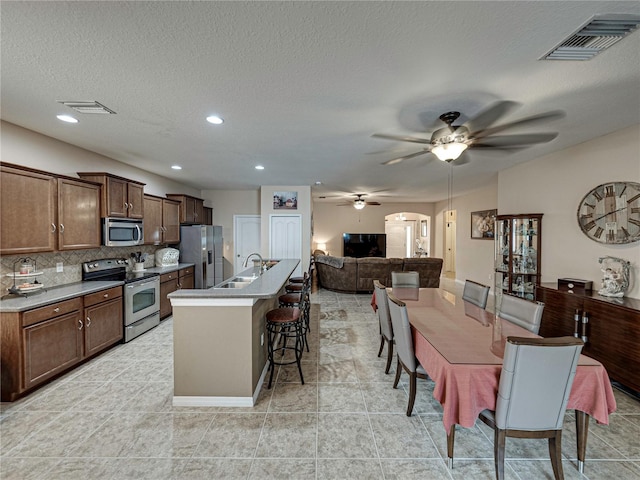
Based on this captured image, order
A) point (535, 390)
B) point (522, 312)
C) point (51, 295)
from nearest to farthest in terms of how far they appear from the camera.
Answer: point (535, 390) → point (522, 312) → point (51, 295)

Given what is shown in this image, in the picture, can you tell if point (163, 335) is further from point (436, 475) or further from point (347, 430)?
point (436, 475)

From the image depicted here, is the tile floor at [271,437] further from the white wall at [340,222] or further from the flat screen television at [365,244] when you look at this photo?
the white wall at [340,222]

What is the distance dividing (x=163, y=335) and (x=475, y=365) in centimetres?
422

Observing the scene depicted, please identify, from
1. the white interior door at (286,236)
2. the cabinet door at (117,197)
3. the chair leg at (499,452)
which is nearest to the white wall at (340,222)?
the white interior door at (286,236)

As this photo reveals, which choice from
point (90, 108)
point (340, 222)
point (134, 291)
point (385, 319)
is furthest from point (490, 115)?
point (340, 222)

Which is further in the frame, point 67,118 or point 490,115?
point 67,118

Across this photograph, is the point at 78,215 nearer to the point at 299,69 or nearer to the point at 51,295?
the point at 51,295

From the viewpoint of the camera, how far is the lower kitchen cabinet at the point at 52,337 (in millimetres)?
2469

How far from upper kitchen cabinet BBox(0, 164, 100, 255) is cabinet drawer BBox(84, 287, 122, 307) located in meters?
0.62

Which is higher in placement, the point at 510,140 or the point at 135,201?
the point at 510,140

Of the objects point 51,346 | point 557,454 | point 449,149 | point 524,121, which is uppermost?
point 524,121

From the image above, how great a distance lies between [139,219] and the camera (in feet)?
14.4

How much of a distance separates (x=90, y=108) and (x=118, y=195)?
5.69 ft

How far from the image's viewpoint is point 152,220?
4.91 meters
